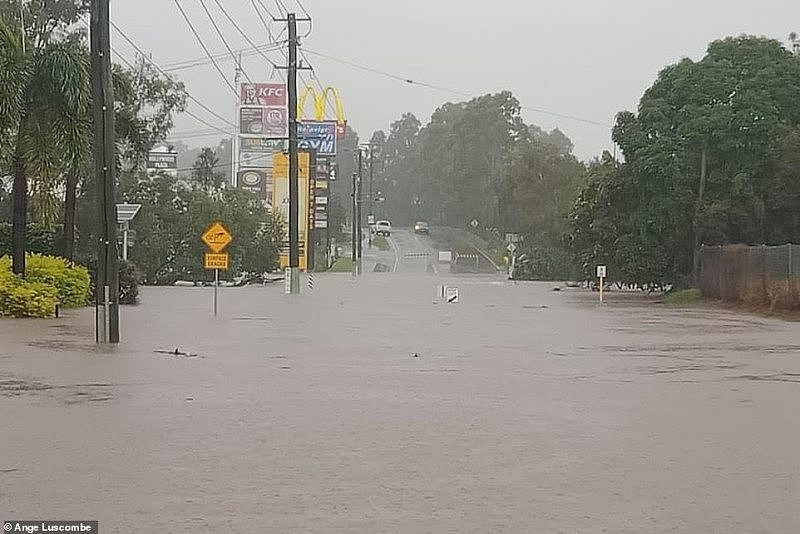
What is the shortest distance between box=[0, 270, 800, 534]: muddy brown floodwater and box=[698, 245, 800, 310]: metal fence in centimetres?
1136

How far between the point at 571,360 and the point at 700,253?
26327 millimetres

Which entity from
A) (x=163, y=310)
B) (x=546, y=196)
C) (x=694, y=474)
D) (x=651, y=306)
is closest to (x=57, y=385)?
(x=694, y=474)

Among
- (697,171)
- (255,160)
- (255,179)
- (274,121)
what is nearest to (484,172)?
(274,121)

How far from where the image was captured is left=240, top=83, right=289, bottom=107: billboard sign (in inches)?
5246

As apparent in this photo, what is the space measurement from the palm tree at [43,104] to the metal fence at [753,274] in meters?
20.0

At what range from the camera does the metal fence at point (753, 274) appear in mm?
34406

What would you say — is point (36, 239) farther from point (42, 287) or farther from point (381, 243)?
point (381, 243)

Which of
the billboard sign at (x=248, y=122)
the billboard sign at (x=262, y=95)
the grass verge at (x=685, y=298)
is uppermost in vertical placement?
the billboard sign at (x=262, y=95)

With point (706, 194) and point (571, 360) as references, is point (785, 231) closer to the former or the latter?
point (706, 194)

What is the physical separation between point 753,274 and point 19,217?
2236 centimetres

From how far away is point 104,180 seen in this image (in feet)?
67.8

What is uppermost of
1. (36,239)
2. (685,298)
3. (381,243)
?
(381,243)

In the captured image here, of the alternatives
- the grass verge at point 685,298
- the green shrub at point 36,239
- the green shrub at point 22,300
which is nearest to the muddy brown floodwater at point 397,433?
the green shrub at point 22,300

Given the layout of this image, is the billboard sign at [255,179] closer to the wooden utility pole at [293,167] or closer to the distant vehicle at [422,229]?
the distant vehicle at [422,229]
